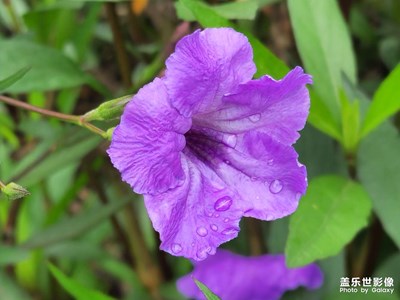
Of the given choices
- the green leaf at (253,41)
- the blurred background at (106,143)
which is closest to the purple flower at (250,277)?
the blurred background at (106,143)

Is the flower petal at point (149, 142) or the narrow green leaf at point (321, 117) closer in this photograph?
the flower petal at point (149, 142)

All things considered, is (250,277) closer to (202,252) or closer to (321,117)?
(321,117)

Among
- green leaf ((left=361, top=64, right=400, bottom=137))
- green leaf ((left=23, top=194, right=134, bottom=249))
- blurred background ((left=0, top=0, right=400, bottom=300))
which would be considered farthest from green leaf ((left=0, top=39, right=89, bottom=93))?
green leaf ((left=361, top=64, right=400, bottom=137))

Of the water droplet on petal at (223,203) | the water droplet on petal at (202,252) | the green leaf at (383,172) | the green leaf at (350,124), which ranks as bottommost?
the green leaf at (383,172)

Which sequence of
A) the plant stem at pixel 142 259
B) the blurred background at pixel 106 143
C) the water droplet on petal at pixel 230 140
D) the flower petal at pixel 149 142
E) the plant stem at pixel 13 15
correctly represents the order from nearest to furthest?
1. the flower petal at pixel 149 142
2. the water droplet on petal at pixel 230 140
3. the blurred background at pixel 106 143
4. the plant stem at pixel 142 259
5. the plant stem at pixel 13 15

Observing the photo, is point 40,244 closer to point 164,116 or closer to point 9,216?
point 9,216

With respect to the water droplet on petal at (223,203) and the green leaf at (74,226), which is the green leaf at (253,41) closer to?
the water droplet on petal at (223,203)

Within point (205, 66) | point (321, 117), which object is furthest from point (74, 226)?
point (205, 66)

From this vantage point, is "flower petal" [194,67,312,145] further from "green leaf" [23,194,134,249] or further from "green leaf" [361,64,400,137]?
"green leaf" [23,194,134,249]
